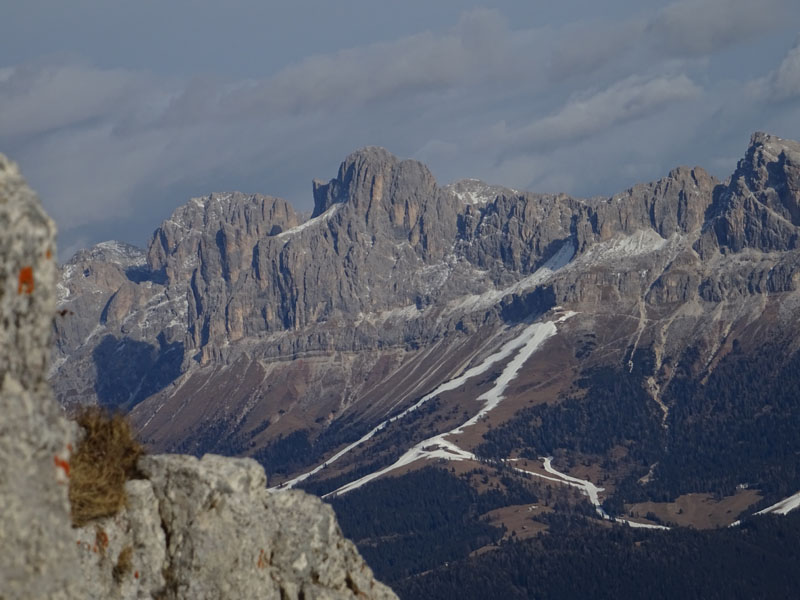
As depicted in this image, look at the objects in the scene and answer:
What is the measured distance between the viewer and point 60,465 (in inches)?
768

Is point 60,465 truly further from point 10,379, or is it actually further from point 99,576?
point 99,576

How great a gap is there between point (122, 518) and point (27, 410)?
25.4 ft

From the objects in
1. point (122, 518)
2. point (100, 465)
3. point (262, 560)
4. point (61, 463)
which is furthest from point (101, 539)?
point (61, 463)

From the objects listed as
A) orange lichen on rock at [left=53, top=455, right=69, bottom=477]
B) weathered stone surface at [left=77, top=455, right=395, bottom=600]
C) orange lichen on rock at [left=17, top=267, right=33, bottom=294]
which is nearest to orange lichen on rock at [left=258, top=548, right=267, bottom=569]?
weathered stone surface at [left=77, top=455, right=395, bottom=600]

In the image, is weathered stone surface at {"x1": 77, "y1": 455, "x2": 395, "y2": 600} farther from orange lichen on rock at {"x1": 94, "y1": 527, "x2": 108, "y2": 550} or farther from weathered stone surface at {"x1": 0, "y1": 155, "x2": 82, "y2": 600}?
weathered stone surface at {"x1": 0, "y1": 155, "x2": 82, "y2": 600}

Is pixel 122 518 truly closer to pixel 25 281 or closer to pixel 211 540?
pixel 211 540

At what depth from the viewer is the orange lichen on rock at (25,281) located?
18.6 meters

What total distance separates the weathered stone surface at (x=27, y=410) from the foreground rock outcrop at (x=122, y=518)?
1 centimetres

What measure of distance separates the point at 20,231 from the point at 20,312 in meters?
1.13

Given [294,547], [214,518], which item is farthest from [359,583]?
[214,518]

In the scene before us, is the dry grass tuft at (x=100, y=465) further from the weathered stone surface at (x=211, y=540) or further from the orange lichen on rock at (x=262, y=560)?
the orange lichen on rock at (x=262, y=560)

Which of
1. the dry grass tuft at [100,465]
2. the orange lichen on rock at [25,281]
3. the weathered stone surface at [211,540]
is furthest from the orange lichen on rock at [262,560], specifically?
the orange lichen on rock at [25,281]

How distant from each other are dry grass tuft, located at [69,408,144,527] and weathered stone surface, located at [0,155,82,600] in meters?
5.67

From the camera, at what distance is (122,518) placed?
26.2 meters
